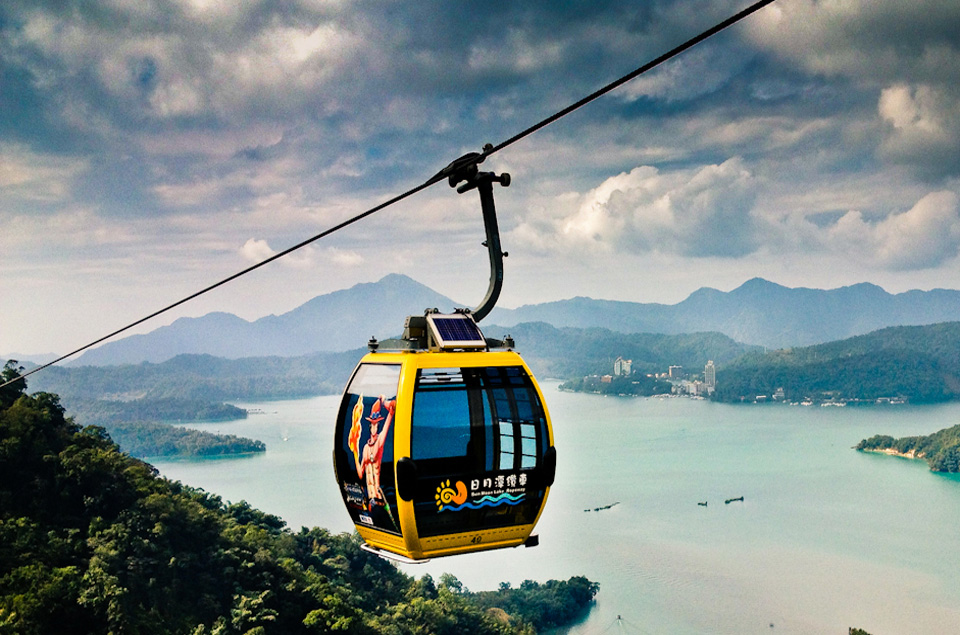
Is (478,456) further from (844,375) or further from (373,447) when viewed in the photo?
(844,375)

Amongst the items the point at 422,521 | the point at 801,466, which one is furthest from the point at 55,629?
the point at 801,466

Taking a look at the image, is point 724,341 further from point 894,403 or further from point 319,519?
point 319,519

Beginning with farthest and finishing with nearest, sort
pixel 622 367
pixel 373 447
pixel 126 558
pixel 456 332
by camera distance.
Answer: pixel 622 367 → pixel 126 558 → pixel 456 332 → pixel 373 447

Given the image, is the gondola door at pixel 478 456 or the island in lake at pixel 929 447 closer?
the gondola door at pixel 478 456

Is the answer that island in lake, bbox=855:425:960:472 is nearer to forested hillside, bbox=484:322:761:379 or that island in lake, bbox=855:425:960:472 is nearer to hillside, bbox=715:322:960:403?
hillside, bbox=715:322:960:403

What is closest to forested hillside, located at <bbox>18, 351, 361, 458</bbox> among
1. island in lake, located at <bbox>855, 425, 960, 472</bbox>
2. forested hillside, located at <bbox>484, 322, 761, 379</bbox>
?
forested hillside, located at <bbox>484, 322, 761, 379</bbox>

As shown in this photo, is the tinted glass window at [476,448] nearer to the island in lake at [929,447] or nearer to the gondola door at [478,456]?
the gondola door at [478,456]

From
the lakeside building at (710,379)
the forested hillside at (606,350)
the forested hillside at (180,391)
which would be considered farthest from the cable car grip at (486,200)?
the forested hillside at (606,350)

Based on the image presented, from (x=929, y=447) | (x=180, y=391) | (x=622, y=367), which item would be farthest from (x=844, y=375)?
(x=180, y=391)
